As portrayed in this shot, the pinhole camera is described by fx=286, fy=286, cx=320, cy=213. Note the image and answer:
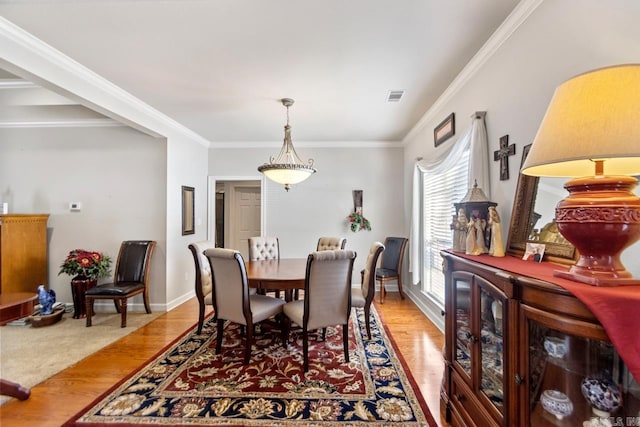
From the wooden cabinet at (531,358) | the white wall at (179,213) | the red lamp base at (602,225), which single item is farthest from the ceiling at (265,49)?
the wooden cabinet at (531,358)

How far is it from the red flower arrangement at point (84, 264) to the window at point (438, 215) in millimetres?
4264

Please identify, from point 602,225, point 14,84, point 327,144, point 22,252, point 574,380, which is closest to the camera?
point 602,225

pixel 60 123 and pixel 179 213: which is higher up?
pixel 60 123

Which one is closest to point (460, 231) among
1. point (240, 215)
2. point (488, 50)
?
point (488, 50)

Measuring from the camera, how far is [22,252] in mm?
3646

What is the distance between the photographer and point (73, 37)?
214 centimetres

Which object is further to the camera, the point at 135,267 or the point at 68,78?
the point at 135,267

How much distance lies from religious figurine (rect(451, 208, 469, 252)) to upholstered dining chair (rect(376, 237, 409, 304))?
229 centimetres

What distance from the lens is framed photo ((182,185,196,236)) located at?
4.35 meters

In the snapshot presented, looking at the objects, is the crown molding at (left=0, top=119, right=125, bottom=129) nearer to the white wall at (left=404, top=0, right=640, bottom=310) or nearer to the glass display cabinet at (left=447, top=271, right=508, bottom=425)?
the white wall at (left=404, top=0, right=640, bottom=310)

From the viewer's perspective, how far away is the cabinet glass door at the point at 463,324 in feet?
5.29

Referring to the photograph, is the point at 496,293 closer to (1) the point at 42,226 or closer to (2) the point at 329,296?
(2) the point at 329,296

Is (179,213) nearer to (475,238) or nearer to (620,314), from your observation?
(475,238)

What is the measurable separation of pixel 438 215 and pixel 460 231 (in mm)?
1764
